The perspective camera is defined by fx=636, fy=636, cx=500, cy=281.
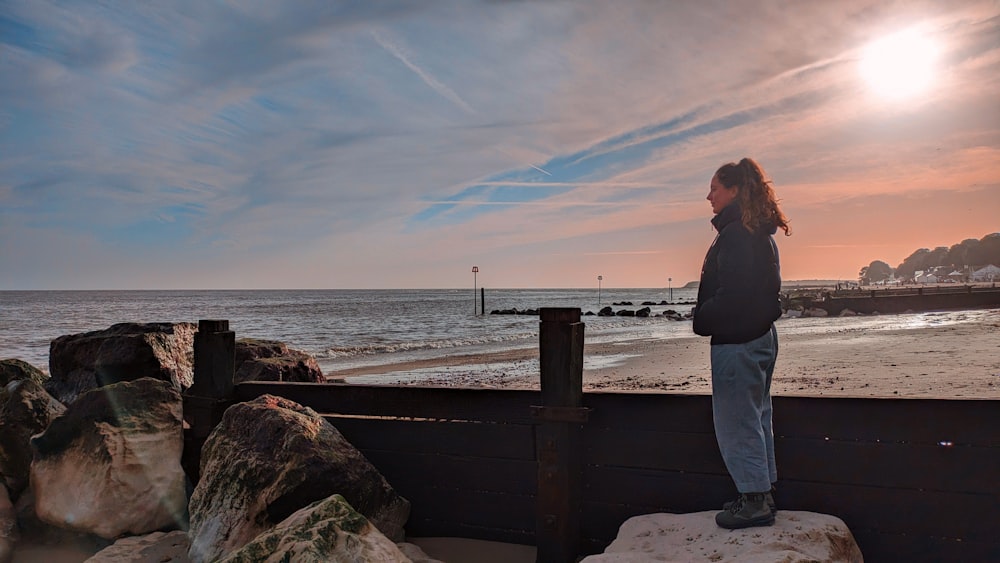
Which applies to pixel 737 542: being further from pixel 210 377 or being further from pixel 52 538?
pixel 52 538

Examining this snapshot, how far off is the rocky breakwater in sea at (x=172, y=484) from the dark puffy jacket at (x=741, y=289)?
7.34 feet

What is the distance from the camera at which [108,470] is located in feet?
17.0

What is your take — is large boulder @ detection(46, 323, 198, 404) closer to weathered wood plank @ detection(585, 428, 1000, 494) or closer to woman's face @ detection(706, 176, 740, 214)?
weathered wood plank @ detection(585, 428, 1000, 494)

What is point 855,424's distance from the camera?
3900 mm

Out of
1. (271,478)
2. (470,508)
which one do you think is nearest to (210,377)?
(271,478)

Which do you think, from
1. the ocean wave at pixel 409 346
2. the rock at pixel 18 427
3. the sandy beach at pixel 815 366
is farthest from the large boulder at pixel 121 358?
the ocean wave at pixel 409 346

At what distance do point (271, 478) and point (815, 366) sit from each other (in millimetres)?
13829

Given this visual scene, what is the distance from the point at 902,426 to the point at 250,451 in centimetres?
435

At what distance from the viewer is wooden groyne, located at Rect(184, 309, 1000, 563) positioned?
12.3 feet

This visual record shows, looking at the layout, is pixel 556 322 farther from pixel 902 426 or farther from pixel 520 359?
pixel 520 359

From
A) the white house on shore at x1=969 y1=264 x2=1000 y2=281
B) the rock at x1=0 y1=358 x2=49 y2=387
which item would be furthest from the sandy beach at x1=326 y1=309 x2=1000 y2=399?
the white house on shore at x1=969 y1=264 x2=1000 y2=281

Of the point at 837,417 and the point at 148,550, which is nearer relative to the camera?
the point at 837,417

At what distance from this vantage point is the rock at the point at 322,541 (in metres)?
3.32

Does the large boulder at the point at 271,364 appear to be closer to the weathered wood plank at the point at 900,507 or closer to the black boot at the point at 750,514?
A: the black boot at the point at 750,514
